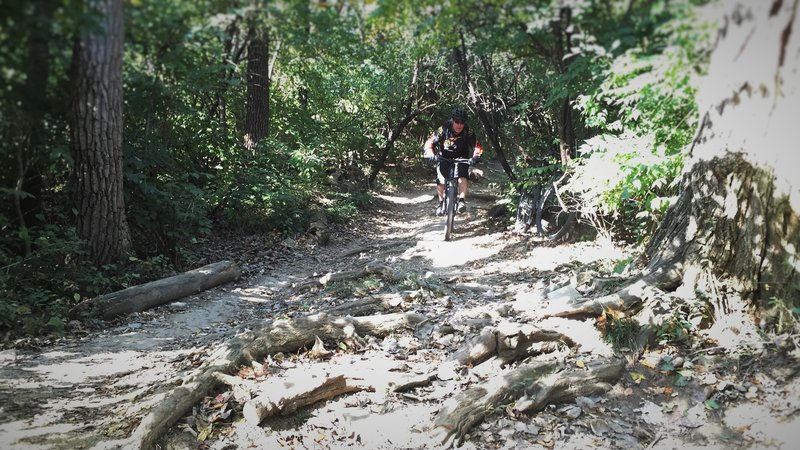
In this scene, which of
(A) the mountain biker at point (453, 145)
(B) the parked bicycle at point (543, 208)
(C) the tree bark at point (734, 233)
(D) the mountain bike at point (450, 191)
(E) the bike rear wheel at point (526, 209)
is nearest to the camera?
(C) the tree bark at point (734, 233)

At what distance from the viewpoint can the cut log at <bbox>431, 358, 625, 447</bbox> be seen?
3.12 meters

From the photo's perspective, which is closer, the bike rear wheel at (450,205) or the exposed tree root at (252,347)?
the exposed tree root at (252,347)

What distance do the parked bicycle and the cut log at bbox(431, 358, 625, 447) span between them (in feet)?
14.5

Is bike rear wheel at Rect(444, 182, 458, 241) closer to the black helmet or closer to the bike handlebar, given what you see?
the bike handlebar

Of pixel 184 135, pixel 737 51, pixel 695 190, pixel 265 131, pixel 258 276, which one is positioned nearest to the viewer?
pixel 737 51

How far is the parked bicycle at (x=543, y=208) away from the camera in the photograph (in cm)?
770

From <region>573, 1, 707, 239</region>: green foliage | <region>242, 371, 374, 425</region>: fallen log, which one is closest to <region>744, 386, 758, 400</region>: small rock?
<region>573, 1, 707, 239</region>: green foliage

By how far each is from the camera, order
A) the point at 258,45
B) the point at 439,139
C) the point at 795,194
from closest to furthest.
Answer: the point at 258,45 → the point at 795,194 → the point at 439,139

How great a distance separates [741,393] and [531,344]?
4.79 feet

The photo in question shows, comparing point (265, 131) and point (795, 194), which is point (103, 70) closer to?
point (795, 194)

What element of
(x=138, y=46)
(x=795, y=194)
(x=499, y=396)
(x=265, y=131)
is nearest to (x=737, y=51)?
(x=795, y=194)

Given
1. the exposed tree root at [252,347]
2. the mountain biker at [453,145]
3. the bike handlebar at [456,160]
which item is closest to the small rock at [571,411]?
the exposed tree root at [252,347]

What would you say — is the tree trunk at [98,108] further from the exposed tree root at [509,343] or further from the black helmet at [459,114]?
the black helmet at [459,114]

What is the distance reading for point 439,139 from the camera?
805cm
